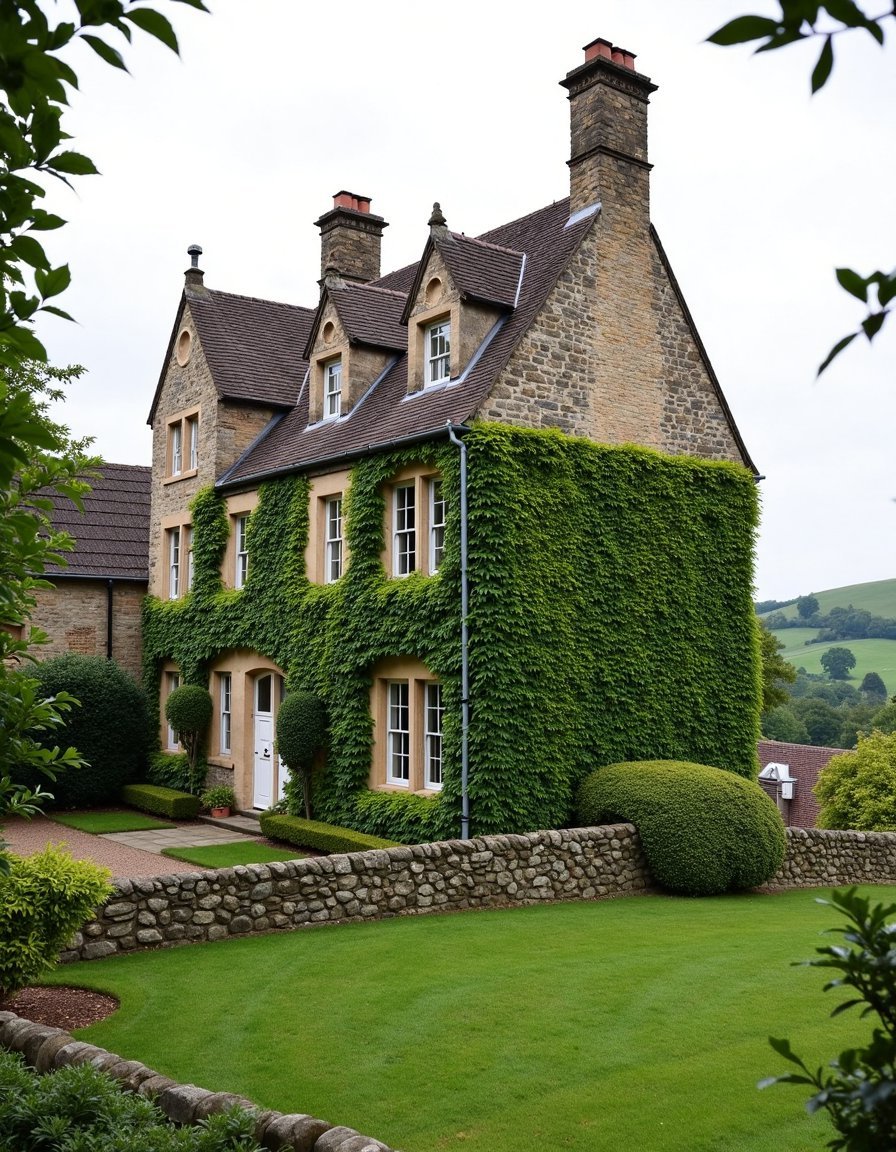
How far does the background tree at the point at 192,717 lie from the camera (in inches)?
979

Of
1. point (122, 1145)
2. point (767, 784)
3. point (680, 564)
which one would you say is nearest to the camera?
point (122, 1145)

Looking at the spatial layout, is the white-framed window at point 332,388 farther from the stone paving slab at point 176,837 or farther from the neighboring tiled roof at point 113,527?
the stone paving slab at point 176,837

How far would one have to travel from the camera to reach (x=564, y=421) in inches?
749

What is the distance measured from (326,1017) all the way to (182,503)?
19221 millimetres

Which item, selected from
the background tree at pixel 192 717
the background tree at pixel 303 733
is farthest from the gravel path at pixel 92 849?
the background tree at pixel 192 717

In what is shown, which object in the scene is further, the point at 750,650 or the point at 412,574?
the point at 750,650

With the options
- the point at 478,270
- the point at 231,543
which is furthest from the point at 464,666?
the point at 231,543

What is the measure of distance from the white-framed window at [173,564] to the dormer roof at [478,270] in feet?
33.2

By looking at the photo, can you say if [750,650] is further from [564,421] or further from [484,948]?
[484,948]

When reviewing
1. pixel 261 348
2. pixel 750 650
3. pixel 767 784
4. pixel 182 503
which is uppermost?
pixel 261 348

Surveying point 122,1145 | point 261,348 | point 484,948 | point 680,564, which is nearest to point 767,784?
point 680,564

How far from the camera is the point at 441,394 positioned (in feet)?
63.8

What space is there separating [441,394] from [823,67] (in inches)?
692

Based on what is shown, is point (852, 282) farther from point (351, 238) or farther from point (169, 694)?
point (351, 238)
